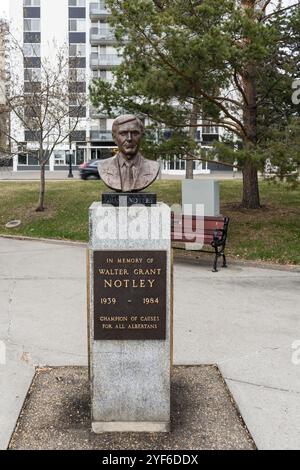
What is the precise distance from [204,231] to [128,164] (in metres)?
6.02

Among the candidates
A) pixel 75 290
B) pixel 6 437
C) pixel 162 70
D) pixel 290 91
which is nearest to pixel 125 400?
pixel 6 437

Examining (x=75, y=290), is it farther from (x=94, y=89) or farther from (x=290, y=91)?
(x=290, y=91)

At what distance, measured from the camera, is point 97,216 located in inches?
155

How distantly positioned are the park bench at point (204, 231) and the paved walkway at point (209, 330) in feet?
1.70

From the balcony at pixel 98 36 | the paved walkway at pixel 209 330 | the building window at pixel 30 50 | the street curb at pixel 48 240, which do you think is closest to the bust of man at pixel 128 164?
the paved walkway at pixel 209 330

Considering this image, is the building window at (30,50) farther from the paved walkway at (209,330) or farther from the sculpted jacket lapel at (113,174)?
the sculpted jacket lapel at (113,174)

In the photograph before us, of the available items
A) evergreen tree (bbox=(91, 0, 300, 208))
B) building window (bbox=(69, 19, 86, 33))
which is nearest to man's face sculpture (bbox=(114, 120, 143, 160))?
evergreen tree (bbox=(91, 0, 300, 208))

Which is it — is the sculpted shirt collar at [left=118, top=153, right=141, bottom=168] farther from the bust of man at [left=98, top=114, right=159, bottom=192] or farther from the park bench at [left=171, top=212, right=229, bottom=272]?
the park bench at [left=171, top=212, right=229, bottom=272]

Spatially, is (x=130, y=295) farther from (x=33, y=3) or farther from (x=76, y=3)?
(x=33, y=3)

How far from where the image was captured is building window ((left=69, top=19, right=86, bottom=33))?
5159 cm

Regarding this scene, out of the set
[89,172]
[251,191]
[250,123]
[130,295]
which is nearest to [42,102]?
[250,123]

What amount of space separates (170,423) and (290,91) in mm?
10986

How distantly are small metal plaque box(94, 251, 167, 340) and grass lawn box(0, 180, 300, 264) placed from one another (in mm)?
6792
